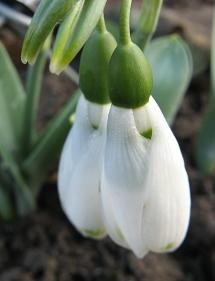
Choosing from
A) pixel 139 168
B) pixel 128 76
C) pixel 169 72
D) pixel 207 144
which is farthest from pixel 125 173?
pixel 207 144

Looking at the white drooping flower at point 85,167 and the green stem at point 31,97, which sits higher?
the white drooping flower at point 85,167

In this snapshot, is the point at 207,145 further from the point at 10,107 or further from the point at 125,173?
the point at 125,173

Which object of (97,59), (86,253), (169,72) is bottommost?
(86,253)

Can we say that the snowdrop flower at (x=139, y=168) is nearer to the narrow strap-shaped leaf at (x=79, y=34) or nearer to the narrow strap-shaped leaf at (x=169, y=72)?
the narrow strap-shaped leaf at (x=79, y=34)

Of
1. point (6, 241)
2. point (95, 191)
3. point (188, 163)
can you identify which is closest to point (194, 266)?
point (188, 163)

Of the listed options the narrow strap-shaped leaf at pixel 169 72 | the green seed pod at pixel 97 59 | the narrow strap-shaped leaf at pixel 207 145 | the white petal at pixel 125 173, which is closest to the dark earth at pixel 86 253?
the narrow strap-shaped leaf at pixel 207 145

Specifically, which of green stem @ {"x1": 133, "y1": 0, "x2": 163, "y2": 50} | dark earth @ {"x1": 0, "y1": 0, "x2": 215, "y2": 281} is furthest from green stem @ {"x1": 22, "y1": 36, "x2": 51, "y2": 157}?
green stem @ {"x1": 133, "y1": 0, "x2": 163, "y2": 50}

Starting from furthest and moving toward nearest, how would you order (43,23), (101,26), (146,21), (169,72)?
(169,72), (146,21), (101,26), (43,23)
